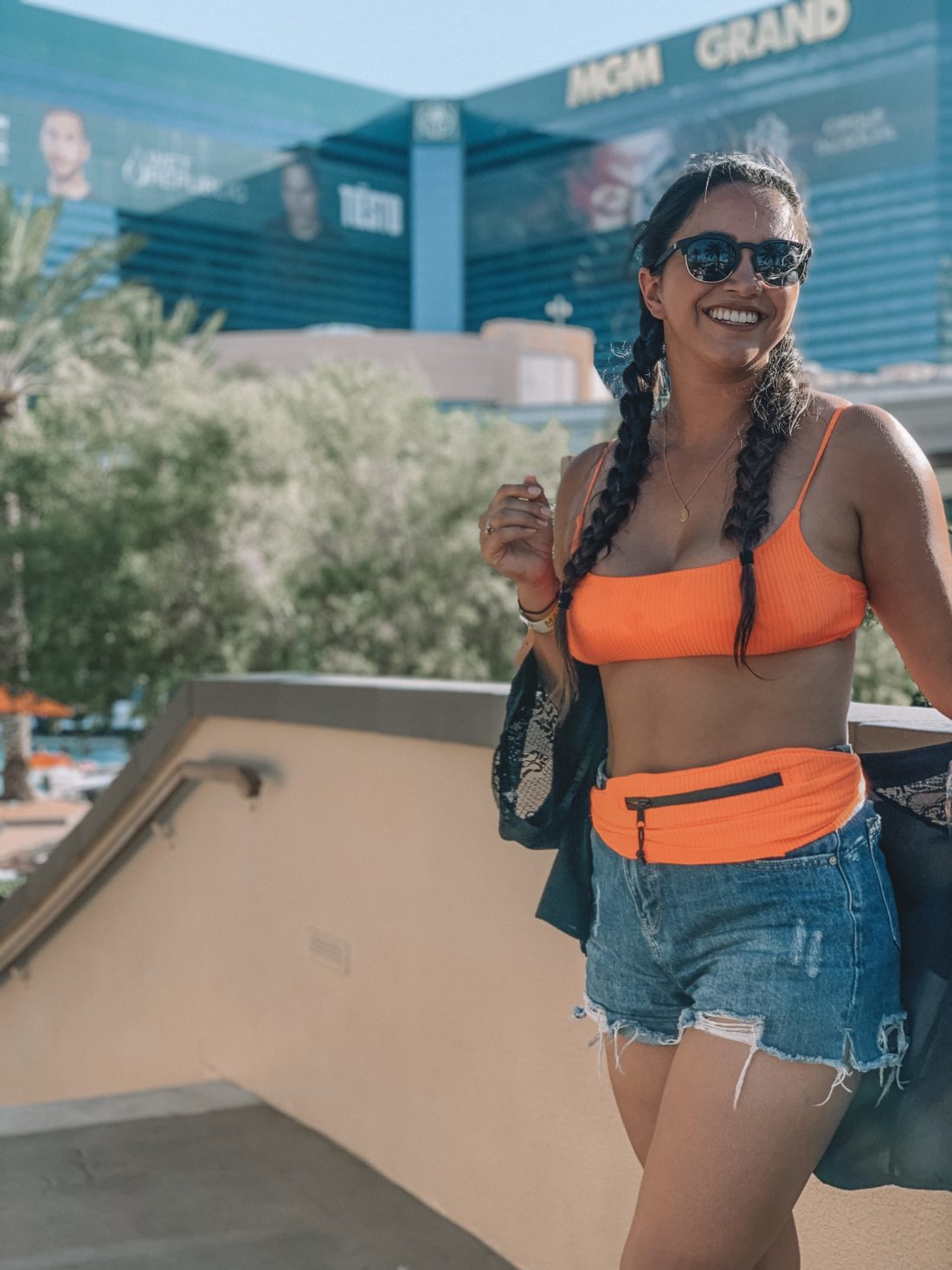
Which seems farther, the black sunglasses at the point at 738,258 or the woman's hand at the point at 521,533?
the woman's hand at the point at 521,533

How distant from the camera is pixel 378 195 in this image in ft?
428

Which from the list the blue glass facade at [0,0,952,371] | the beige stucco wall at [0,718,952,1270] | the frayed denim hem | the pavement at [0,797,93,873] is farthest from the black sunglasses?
the blue glass facade at [0,0,952,371]

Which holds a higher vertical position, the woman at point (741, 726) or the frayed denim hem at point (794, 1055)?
the woman at point (741, 726)

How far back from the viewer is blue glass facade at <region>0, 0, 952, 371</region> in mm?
113250

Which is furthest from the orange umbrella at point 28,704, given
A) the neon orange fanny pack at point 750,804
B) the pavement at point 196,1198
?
the neon orange fanny pack at point 750,804

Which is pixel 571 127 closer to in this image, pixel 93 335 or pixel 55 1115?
pixel 93 335

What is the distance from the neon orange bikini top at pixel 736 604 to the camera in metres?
1.70

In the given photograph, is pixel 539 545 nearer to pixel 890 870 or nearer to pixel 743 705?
pixel 743 705

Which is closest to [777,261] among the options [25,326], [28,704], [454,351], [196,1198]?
[196,1198]

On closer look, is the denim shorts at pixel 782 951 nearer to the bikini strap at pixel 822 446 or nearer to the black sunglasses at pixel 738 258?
the bikini strap at pixel 822 446

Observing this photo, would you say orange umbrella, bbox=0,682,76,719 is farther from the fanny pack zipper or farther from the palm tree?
the fanny pack zipper

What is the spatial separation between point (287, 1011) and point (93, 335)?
26500 mm

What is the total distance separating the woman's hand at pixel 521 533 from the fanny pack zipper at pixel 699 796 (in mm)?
369

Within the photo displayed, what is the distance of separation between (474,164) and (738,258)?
5413 inches
